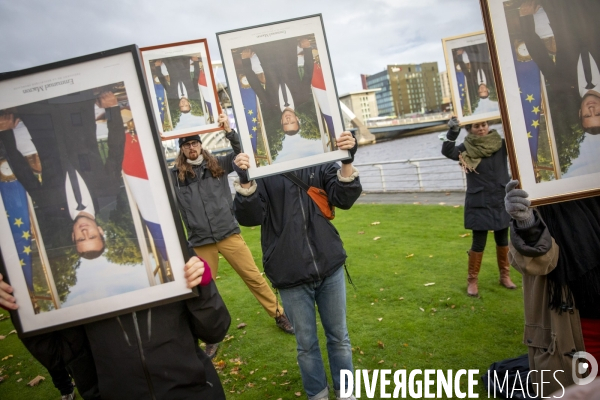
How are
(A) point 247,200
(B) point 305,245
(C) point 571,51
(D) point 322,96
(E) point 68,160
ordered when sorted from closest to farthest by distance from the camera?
(E) point 68,160 < (C) point 571,51 < (D) point 322,96 < (A) point 247,200 < (B) point 305,245

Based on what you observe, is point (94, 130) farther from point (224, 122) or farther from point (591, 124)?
point (591, 124)

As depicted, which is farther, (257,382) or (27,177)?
(257,382)

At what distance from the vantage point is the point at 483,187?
529 cm

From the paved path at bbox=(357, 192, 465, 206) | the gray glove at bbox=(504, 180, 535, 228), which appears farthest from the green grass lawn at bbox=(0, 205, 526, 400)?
the paved path at bbox=(357, 192, 465, 206)

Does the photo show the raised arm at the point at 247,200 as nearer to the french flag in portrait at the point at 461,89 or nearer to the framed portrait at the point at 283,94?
the framed portrait at the point at 283,94

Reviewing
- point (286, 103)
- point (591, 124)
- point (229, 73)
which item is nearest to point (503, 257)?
point (591, 124)

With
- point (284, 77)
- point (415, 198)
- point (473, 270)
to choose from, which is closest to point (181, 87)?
point (284, 77)

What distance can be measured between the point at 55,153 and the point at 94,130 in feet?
0.66

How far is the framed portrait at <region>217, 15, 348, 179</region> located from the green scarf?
10.6 ft

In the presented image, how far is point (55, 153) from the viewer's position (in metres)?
1.91

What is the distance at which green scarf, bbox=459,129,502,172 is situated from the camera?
518 centimetres

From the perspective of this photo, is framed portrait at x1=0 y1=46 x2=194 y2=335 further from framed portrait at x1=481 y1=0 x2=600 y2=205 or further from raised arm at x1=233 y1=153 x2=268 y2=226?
framed portrait at x1=481 y1=0 x2=600 y2=205

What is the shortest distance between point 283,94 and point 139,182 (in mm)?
1114

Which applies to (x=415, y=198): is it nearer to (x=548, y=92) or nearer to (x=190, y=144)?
(x=190, y=144)
